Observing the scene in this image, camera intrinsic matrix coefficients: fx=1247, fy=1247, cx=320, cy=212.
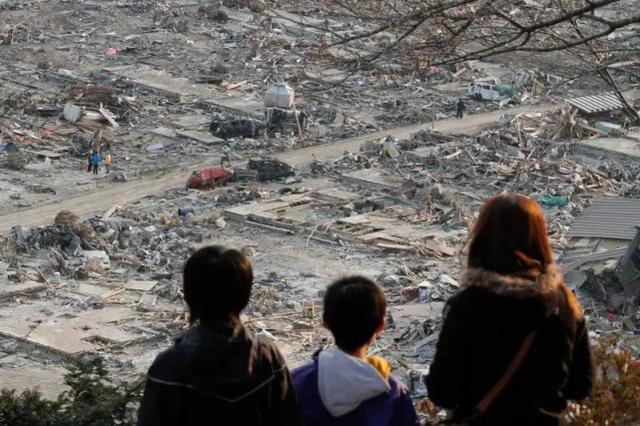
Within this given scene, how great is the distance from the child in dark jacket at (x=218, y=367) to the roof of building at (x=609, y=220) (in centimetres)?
1460

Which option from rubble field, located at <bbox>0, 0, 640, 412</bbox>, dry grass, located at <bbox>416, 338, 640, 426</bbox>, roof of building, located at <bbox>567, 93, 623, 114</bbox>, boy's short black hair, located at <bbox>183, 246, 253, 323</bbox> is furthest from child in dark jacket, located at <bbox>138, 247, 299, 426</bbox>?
roof of building, located at <bbox>567, 93, 623, 114</bbox>

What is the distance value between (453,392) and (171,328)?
43.1 feet

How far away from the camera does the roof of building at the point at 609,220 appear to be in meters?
18.5

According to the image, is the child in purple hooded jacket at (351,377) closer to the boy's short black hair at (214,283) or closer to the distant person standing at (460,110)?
the boy's short black hair at (214,283)

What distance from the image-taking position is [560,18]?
6.33 meters

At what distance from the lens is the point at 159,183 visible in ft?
84.1

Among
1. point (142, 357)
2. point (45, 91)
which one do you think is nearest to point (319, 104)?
point (45, 91)

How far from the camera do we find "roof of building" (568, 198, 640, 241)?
60.8ft

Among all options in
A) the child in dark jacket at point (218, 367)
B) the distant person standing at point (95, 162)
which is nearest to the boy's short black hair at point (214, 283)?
the child in dark jacket at point (218, 367)

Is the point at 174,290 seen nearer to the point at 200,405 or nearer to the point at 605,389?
the point at 605,389

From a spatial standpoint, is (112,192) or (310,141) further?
(310,141)

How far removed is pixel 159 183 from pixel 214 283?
2202 cm

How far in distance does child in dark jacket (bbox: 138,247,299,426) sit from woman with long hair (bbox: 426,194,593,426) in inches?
19.9

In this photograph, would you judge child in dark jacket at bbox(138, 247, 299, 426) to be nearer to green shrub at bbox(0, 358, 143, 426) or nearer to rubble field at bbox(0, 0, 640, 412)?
green shrub at bbox(0, 358, 143, 426)
